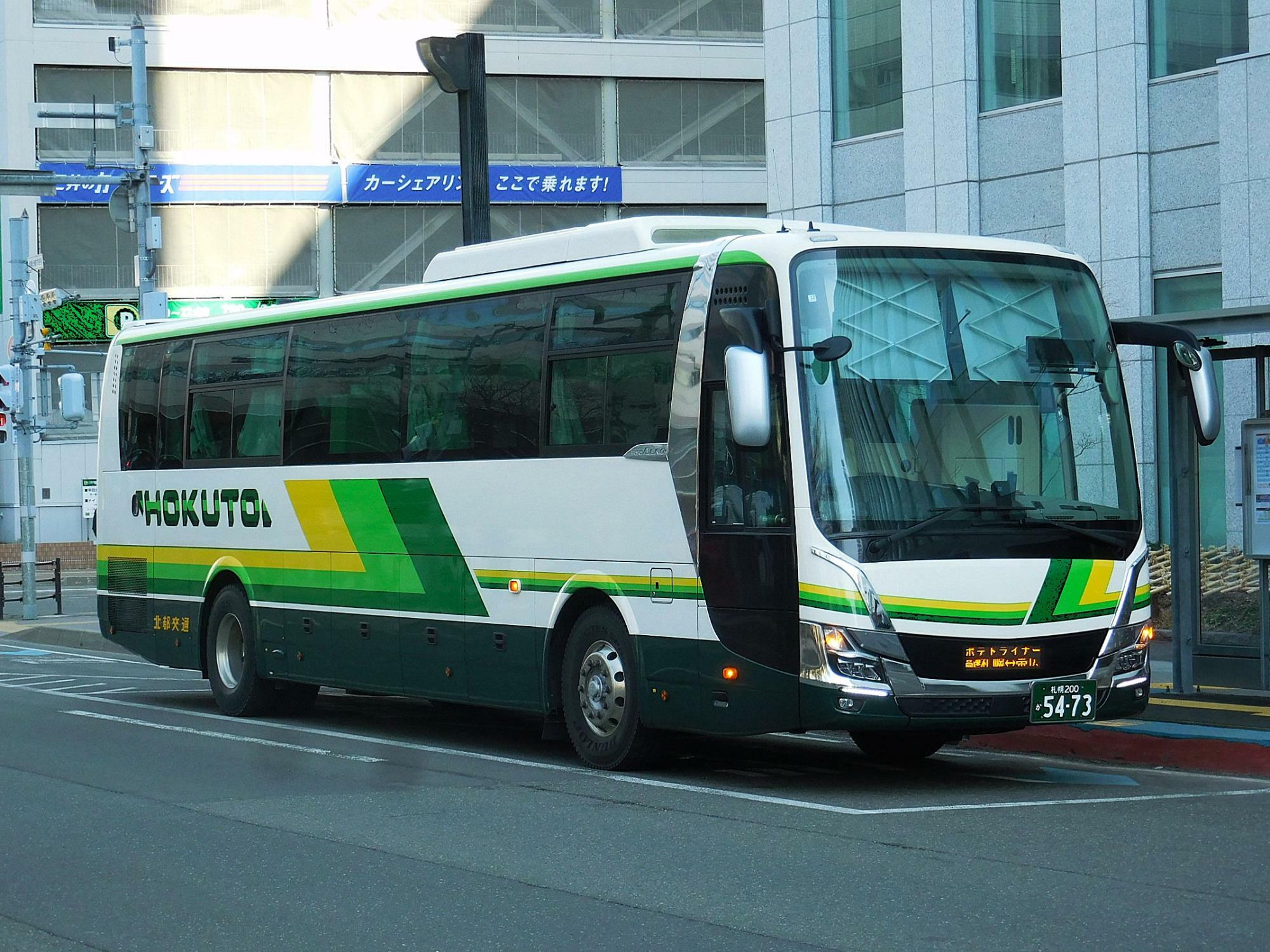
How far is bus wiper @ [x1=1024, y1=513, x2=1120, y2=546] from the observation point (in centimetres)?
1102

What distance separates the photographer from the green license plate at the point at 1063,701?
35.4 feet

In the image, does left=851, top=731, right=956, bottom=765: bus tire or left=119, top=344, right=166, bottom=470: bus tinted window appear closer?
left=851, top=731, right=956, bottom=765: bus tire

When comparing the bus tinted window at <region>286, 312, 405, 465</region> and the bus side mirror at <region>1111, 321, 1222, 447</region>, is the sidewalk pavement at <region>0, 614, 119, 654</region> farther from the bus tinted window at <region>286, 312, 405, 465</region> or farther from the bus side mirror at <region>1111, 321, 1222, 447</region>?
the bus side mirror at <region>1111, 321, 1222, 447</region>

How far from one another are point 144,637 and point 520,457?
6145 millimetres

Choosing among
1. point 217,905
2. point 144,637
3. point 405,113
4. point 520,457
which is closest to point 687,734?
point 520,457

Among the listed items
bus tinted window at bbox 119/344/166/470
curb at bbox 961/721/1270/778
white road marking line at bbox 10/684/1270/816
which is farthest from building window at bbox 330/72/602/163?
curb at bbox 961/721/1270/778

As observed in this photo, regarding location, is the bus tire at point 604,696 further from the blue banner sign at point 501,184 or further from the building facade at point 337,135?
the blue banner sign at point 501,184

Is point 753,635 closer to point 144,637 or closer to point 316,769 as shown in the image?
point 316,769

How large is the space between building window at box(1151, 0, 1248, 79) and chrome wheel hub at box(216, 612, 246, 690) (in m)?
11.8

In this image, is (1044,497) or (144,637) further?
(144,637)

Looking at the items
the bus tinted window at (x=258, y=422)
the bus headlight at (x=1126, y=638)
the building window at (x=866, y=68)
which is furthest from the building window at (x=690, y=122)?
the bus headlight at (x=1126, y=638)

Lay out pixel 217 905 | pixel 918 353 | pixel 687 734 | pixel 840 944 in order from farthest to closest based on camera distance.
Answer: pixel 687 734
pixel 918 353
pixel 217 905
pixel 840 944

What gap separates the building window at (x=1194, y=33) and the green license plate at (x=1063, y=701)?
1167 cm

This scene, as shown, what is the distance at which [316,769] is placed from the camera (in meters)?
12.4
